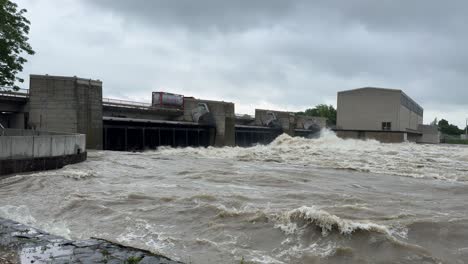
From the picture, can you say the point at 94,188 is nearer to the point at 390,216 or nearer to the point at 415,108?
the point at 390,216

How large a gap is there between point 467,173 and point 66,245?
1844 centimetres

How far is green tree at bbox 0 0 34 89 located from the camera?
17.9 m

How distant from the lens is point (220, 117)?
4181cm

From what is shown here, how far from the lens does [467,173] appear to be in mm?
18703

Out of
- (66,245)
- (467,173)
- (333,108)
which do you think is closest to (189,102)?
(467,173)

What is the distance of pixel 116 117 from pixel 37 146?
18706mm

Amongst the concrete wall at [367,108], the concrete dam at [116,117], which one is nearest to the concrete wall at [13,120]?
the concrete dam at [116,117]

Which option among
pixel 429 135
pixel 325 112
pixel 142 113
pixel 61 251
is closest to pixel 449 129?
pixel 325 112

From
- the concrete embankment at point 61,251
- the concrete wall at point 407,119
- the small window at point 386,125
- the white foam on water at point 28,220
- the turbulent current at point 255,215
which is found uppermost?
the concrete wall at point 407,119

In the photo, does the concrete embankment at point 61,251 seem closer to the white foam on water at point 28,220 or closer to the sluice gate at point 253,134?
the white foam on water at point 28,220

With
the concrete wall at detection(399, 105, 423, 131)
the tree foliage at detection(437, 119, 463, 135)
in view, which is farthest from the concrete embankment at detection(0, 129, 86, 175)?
the tree foliage at detection(437, 119, 463, 135)

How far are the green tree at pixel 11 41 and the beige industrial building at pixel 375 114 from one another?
4537 centimetres

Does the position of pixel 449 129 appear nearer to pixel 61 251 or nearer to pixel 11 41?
pixel 11 41

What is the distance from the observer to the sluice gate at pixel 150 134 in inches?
1308
